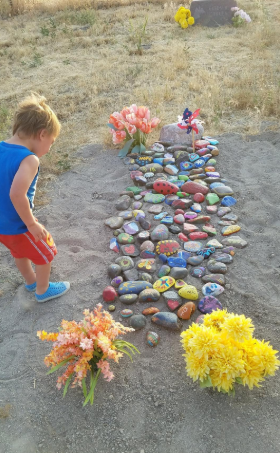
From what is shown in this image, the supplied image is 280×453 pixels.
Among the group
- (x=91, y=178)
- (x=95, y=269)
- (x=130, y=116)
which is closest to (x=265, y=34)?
(x=130, y=116)

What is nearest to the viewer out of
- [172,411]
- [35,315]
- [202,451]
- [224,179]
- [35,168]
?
[202,451]

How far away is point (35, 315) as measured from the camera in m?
2.65

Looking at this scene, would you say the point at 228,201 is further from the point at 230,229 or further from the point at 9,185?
the point at 9,185

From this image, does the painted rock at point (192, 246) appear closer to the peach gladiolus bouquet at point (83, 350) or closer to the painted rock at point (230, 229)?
the painted rock at point (230, 229)

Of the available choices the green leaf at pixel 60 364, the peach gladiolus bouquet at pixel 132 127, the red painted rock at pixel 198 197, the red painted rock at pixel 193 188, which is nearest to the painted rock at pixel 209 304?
the green leaf at pixel 60 364

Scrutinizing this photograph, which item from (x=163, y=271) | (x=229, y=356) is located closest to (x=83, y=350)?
(x=229, y=356)

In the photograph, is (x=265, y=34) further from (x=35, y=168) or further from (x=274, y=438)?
(x=274, y=438)

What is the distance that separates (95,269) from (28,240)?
2.16 ft

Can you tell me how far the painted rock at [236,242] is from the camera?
302 cm

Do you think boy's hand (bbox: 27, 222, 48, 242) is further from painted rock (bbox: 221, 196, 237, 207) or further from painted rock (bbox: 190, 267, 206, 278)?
painted rock (bbox: 221, 196, 237, 207)

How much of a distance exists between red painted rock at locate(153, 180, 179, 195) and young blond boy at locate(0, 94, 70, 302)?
1.43m

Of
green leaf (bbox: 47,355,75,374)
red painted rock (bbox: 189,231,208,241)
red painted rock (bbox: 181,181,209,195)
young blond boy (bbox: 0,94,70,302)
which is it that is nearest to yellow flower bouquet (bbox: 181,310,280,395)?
green leaf (bbox: 47,355,75,374)

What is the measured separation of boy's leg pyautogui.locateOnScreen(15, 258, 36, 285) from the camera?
108 inches

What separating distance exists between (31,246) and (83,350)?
0.77m
